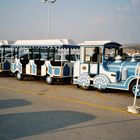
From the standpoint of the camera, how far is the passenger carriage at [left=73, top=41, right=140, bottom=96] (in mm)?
11633

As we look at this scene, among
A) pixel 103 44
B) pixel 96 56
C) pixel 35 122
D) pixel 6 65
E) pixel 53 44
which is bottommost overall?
pixel 35 122

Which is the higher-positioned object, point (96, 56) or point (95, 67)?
point (96, 56)

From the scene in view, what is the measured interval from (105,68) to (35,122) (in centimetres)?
597

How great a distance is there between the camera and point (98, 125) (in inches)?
270

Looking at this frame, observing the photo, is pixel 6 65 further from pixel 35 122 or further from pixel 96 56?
pixel 35 122

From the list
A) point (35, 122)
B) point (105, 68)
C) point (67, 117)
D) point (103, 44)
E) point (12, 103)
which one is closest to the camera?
point (35, 122)

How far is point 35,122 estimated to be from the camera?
7.05 m

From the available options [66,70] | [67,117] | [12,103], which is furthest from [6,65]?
[67,117]

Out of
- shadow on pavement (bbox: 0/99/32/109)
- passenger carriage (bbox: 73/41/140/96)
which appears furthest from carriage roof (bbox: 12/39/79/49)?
shadow on pavement (bbox: 0/99/32/109)

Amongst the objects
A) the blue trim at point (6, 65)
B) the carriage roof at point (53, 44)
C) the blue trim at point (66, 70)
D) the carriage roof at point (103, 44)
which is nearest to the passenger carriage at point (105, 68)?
the carriage roof at point (103, 44)

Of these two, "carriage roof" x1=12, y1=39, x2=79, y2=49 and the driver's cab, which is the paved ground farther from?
"carriage roof" x1=12, y1=39, x2=79, y2=49

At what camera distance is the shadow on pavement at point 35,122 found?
619 centimetres

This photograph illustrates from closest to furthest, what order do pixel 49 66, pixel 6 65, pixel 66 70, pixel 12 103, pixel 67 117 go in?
pixel 67 117
pixel 12 103
pixel 66 70
pixel 49 66
pixel 6 65

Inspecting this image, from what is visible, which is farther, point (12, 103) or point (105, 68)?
point (105, 68)
